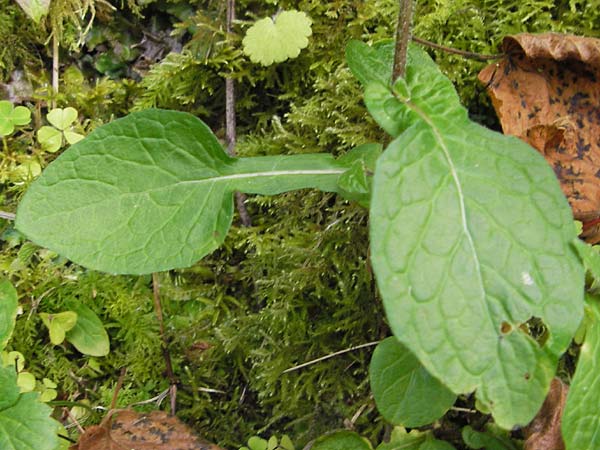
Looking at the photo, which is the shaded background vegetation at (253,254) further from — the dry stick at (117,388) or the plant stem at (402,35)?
the plant stem at (402,35)

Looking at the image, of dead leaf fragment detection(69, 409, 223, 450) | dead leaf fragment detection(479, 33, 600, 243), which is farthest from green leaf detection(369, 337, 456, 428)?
dead leaf fragment detection(479, 33, 600, 243)

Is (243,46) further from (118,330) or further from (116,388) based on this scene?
(116,388)

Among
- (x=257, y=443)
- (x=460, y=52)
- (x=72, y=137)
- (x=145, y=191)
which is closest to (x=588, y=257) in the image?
(x=460, y=52)

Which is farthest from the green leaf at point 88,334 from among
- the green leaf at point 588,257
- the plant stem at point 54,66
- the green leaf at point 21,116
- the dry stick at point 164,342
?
the green leaf at point 588,257

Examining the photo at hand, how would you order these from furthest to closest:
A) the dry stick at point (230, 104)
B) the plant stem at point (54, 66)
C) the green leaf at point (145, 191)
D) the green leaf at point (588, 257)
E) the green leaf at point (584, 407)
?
the plant stem at point (54, 66) → the dry stick at point (230, 104) → the green leaf at point (145, 191) → the green leaf at point (584, 407) → the green leaf at point (588, 257)

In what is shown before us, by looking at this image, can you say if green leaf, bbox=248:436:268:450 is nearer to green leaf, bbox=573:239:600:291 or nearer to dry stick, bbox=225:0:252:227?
dry stick, bbox=225:0:252:227

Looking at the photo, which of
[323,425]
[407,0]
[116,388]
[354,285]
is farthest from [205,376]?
[407,0]
